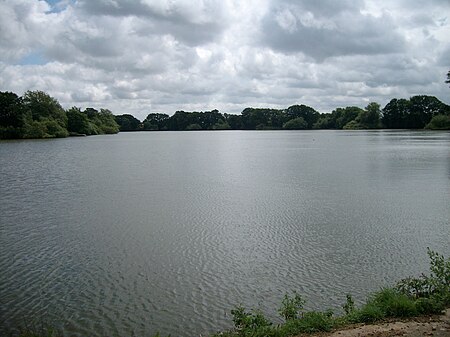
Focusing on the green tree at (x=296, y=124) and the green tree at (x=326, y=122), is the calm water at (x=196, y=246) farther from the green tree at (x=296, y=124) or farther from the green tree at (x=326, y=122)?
the green tree at (x=296, y=124)

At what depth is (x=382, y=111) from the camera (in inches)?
5271

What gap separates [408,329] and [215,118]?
619 ft

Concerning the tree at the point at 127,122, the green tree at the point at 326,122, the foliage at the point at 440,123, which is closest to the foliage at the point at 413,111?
the foliage at the point at 440,123

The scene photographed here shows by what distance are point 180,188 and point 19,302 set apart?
14.6 metres

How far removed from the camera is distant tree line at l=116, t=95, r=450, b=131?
124 metres

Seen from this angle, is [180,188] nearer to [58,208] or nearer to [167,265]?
[58,208]

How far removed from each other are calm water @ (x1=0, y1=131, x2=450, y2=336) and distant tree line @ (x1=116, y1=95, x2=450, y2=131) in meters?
106

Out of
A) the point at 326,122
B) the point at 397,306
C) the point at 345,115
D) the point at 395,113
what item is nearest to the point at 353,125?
the point at 345,115

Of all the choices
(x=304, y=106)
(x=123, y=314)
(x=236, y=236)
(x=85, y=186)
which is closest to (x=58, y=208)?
(x=85, y=186)

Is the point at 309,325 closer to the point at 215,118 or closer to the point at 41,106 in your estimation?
the point at 41,106

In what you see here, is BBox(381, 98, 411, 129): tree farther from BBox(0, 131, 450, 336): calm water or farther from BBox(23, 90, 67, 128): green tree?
BBox(0, 131, 450, 336): calm water

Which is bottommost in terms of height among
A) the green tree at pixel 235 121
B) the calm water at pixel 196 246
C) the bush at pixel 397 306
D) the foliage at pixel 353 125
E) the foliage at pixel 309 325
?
the calm water at pixel 196 246

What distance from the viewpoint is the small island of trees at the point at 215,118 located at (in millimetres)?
83188

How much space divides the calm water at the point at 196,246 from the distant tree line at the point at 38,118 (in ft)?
202
